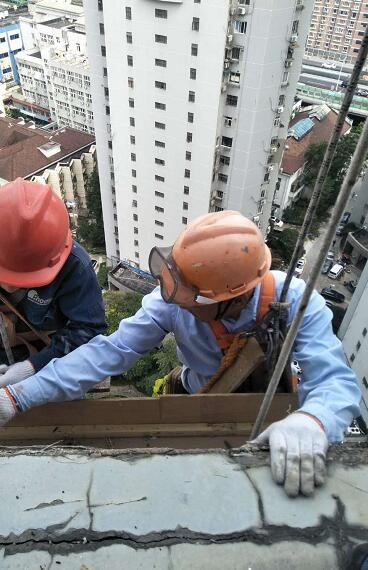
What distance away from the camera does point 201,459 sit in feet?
5.55

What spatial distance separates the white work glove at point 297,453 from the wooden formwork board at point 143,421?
2.90ft

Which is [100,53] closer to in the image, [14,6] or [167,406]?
[167,406]

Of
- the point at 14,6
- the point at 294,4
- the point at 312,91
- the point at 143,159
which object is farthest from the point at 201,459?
the point at 14,6

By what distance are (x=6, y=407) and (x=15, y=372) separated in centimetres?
54

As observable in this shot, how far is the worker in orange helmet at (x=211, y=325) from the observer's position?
272cm

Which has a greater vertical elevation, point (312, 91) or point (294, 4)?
point (294, 4)

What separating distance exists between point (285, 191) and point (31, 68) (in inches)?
1275

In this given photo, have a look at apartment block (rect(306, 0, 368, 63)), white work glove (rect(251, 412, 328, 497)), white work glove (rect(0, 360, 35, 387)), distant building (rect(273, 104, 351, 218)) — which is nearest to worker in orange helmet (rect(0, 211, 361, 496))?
white work glove (rect(251, 412, 328, 497))

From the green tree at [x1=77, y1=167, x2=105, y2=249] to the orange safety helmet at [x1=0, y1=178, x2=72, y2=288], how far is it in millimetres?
27041

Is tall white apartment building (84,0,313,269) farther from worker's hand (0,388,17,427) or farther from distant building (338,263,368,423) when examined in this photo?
worker's hand (0,388,17,427)

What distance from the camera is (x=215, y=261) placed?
9.27 ft

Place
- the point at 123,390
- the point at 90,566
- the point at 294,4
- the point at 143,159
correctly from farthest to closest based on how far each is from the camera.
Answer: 1. the point at 143,159
2. the point at 123,390
3. the point at 294,4
4. the point at 90,566

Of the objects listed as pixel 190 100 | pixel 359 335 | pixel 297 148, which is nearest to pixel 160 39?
pixel 190 100

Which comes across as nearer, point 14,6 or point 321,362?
point 321,362
